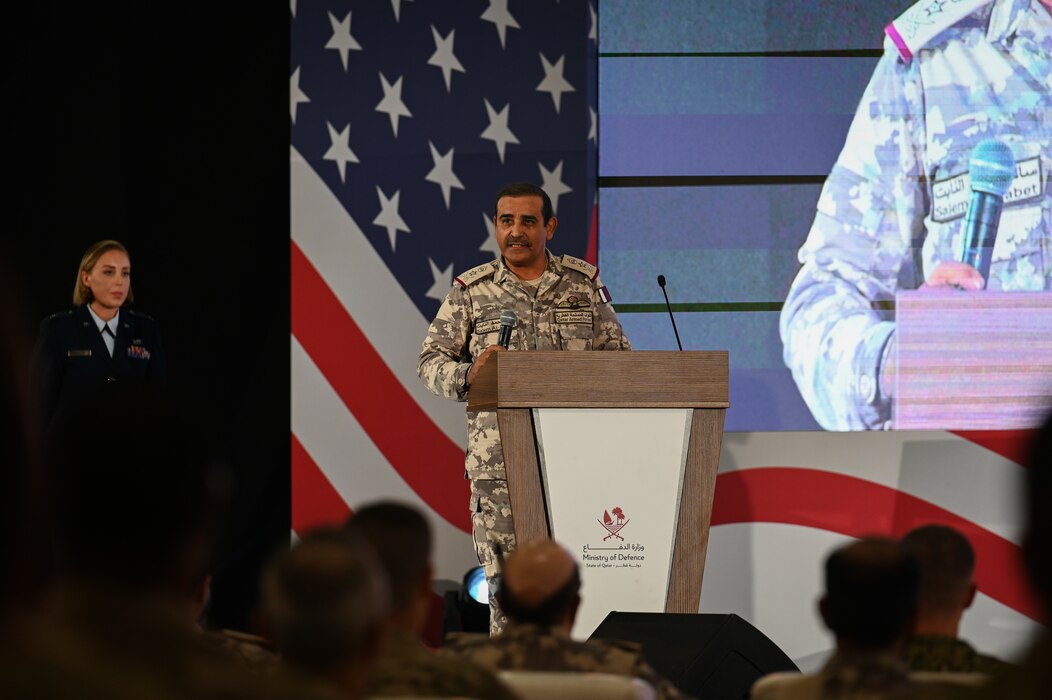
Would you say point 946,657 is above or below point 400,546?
below

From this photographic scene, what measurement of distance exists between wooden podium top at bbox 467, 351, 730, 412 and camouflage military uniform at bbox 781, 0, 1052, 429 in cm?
163

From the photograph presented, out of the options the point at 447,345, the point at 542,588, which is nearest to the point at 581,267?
the point at 447,345

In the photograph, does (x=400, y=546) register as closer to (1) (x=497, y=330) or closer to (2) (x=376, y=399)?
(1) (x=497, y=330)

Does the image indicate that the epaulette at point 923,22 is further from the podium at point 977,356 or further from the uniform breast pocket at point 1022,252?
the podium at point 977,356

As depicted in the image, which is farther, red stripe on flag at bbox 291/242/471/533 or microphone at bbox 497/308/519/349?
red stripe on flag at bbox 291/242/471/533

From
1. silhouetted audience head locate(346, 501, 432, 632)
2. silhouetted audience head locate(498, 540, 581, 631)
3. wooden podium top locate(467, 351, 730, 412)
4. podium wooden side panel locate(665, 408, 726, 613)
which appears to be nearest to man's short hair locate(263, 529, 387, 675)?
silhouetted audience head locate(346, 501, 432, 632)

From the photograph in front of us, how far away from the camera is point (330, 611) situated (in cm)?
135

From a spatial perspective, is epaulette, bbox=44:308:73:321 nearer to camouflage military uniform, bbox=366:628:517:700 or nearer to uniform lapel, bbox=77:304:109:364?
uniform lapel, bbox=77:304:109:364

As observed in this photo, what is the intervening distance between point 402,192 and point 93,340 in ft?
4.76

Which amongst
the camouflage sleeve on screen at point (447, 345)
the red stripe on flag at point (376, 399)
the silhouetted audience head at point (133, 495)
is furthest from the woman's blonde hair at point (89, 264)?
the silhouetted audience head at point (133, 495)

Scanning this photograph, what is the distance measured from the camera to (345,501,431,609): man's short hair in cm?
208

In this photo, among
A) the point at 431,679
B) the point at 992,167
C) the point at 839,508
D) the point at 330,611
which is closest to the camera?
the point at 330,611

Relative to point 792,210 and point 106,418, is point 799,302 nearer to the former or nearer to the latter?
point 792,210

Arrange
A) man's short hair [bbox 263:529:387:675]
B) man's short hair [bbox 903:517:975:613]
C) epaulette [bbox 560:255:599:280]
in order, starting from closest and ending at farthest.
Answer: man's short hair [bbox 263:529:387:675], man's short hair [bbox 903:517:975:613], epaulette [bbox 560:255:599:280]
